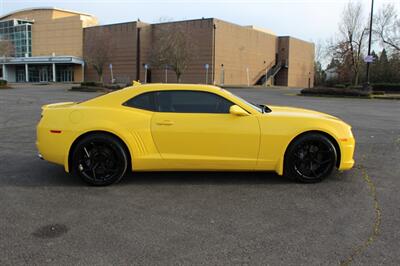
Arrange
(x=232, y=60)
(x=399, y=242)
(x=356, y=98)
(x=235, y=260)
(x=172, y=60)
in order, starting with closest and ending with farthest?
(x=235, y=260) < (x=399, y=242) < (x=356, y=98) < (x=172, y=60) < (x=232, y=60)

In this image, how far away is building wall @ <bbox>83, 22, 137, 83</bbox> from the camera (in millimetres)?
58997

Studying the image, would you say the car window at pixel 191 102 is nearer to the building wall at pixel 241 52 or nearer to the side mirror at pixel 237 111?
the side mirror at pixel 237 111

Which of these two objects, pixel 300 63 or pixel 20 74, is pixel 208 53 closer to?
pixel 300 63

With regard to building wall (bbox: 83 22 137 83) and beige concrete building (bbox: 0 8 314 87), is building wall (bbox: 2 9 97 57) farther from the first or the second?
building wall (bbox: 83 22 137 83)

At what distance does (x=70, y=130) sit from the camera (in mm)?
5176

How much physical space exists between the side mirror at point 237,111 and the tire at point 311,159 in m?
0.79

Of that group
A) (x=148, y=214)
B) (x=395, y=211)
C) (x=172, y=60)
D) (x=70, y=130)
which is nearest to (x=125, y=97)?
(x=70, y=130)

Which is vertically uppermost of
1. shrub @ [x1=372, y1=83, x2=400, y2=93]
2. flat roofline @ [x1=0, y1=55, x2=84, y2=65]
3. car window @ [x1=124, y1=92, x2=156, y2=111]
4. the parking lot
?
flat roofline @ [x1=0, y1=55, x2=84, y2=65]

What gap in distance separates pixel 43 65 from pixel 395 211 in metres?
70.7

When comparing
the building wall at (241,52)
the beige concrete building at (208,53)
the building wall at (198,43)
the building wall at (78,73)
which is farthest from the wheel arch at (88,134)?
the building wall at (78,73)

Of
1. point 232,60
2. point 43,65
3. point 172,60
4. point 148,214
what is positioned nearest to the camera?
point 148,214

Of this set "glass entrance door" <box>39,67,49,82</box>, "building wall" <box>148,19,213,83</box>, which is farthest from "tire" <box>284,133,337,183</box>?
"glass entrance door" <box>39,67,49,82</box>

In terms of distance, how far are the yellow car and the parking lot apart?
275 mm

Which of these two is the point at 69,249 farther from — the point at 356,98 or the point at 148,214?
the point at 356,98
